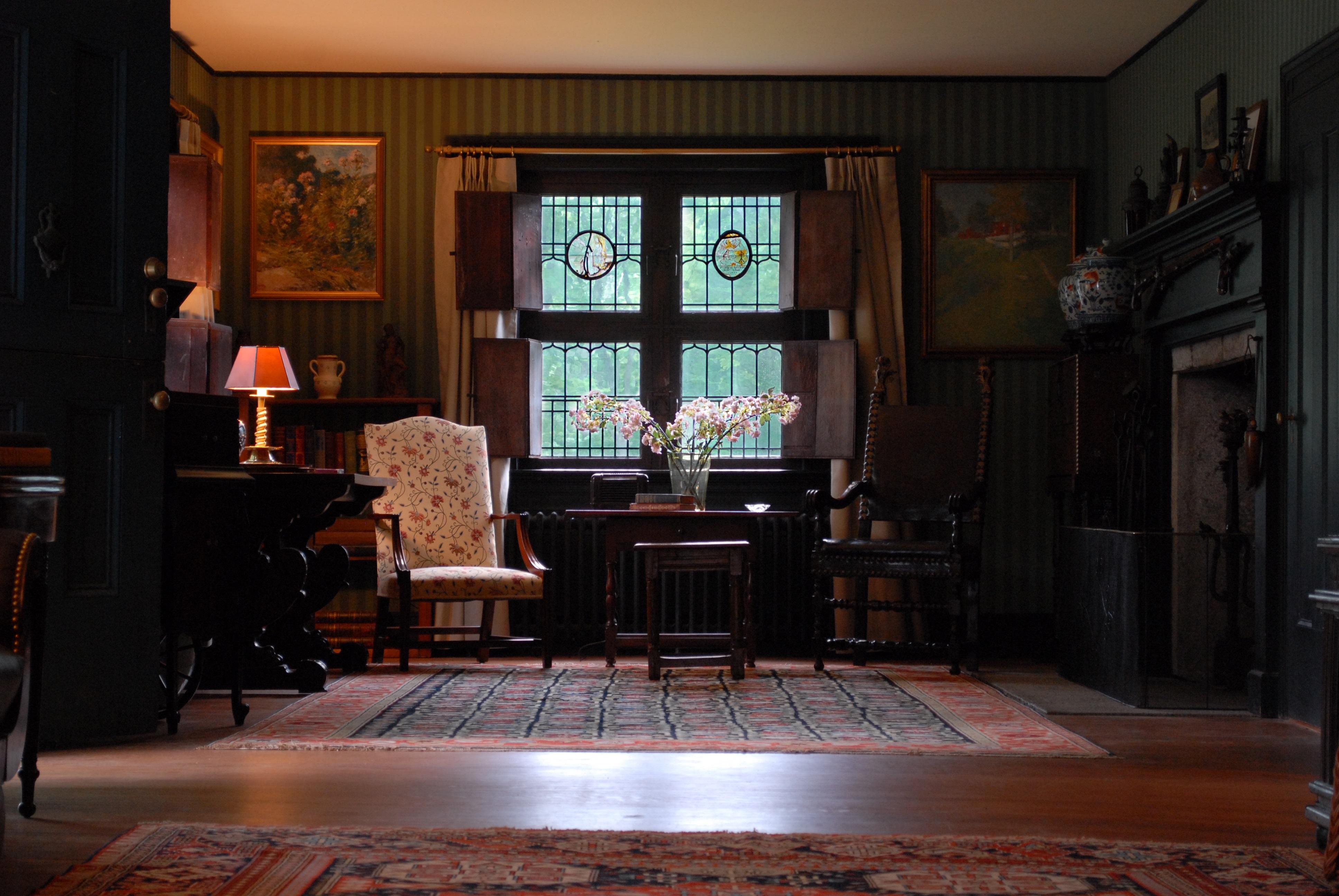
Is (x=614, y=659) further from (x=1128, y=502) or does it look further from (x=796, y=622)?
(x=1128, y=502)

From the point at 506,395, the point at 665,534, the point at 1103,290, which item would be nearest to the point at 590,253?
the point at 506,395

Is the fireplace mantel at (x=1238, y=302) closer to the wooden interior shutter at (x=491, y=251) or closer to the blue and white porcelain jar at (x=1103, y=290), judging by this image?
the blue and white porcelain jar at (x=1103, y=290)

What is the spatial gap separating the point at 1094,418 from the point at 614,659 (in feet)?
7.65

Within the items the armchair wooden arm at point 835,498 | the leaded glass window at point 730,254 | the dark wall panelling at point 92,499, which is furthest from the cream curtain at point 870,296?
the dark wall panelling at point 92,499

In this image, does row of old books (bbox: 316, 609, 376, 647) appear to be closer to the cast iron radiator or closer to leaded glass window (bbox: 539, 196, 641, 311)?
the cast iron radiator

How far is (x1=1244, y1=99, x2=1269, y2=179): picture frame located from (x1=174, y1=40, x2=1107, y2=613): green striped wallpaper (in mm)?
1694

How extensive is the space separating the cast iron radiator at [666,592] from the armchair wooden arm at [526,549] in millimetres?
395

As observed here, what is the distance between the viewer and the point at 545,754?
Result: 3.56m

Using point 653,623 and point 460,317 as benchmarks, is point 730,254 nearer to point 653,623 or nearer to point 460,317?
point 460,317

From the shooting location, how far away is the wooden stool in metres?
5.13

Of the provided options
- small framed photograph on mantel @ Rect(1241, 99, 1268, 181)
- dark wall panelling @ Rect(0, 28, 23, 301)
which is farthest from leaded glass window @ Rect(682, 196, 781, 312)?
dark wall panelling @ Rect(0, 28, 23, 301)

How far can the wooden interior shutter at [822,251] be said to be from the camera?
6406mm

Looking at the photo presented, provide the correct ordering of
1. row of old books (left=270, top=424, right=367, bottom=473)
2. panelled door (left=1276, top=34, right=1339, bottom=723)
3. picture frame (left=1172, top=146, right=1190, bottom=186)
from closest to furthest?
panelled door (left=1276, top=34, right=1339, bottom=723), picture frame (left=1172, top=146, right=1190, bottom=186), row of old books (left=270, top=424, right=367, bottom=473)

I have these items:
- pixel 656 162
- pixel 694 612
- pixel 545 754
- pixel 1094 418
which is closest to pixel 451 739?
pixel 545 754
